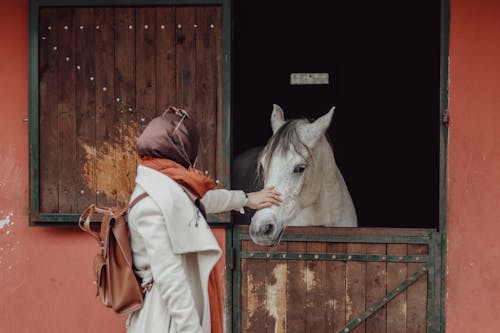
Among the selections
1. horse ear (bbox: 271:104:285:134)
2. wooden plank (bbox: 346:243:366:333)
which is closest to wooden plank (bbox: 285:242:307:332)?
wooden plank (bbox: 346:243:366:333)

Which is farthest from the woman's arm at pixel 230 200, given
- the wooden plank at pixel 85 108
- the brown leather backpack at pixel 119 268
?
the wooden plank at pixel 85 108

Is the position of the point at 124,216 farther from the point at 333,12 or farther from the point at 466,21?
the point at 333,12

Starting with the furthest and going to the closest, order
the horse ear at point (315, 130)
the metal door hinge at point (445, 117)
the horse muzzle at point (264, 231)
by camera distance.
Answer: the horse ear at point (315, 130), the metal door hinge at point (445, 117), the horse muzzle at point (264, 231)

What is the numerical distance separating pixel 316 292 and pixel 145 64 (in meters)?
1.54

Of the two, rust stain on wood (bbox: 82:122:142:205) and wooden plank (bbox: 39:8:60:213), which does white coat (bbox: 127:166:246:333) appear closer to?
rust stain on wood (bbox: 82:122:142:205)

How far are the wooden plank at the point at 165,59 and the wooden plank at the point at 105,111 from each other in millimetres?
252

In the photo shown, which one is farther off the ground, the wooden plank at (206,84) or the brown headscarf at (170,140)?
the wooden plank at (206,84)

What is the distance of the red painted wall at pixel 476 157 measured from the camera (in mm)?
3988

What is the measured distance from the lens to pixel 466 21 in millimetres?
4004

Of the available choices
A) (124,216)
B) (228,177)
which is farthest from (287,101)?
(124,216)

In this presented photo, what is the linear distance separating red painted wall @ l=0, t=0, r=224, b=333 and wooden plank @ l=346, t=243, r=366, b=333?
1260mm

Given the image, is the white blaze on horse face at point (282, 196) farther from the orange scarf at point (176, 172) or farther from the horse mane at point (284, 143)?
the orange scarf at point (176, 172)

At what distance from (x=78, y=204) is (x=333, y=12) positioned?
12.1ft

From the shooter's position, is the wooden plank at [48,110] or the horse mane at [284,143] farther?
the wooden plank at [48,110]
